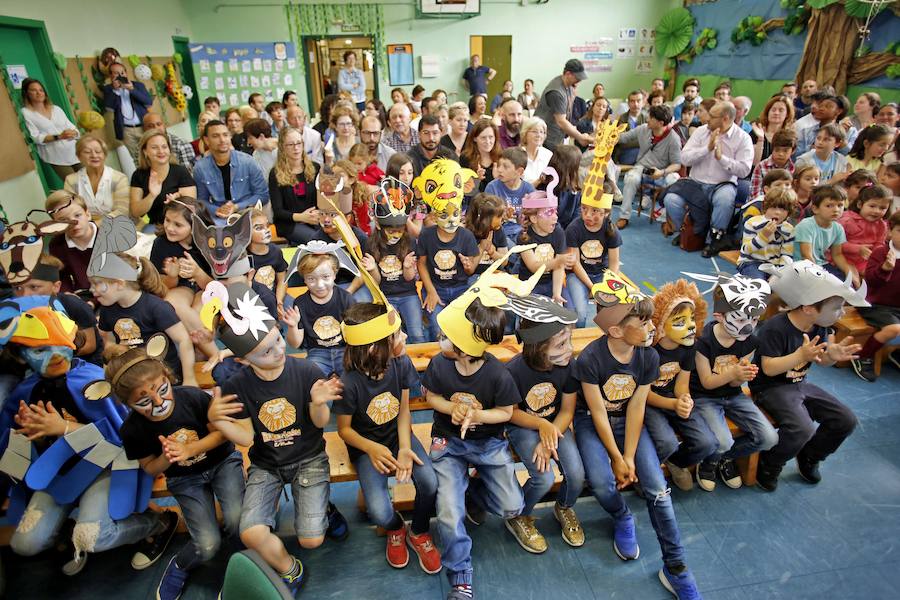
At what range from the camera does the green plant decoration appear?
1080 centimetres

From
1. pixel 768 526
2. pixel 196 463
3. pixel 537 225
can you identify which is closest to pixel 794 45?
pixel 537 225

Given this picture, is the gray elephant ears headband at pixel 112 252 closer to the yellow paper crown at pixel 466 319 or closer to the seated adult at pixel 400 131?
the yellow paper crown at pixel 466 319

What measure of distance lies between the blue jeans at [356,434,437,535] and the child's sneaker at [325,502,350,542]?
0.25 metres

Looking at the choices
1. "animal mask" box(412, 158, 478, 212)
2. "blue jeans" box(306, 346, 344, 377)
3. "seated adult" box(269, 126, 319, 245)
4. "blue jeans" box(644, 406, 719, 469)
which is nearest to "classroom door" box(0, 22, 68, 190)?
"seated adult" box(269, 126, 319, 245)

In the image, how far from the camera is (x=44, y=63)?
5.90 m

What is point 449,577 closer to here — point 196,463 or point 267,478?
point 267,478

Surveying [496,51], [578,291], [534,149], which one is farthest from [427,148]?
Answer: [496,51]

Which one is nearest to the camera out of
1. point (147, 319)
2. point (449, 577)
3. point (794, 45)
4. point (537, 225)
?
point (449, 577)

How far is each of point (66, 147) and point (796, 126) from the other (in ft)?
25.9

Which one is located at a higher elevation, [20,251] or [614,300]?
[20,251]

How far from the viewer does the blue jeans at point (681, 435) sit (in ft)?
7.69

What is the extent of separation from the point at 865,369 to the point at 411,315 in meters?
3.01

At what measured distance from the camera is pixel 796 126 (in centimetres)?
561

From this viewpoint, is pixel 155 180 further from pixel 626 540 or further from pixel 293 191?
pixel 626 540
